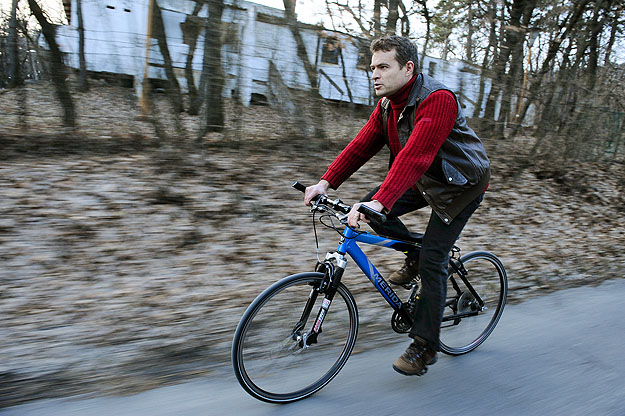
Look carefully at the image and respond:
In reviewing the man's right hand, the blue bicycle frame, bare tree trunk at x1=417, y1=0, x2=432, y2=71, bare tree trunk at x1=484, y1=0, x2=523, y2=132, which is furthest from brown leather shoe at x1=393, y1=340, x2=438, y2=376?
bare tree trunk at x1=484, y1=0, x2=523, y2=132

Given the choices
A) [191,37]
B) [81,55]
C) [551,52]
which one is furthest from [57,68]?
[551,52]

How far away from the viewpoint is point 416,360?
3295mm

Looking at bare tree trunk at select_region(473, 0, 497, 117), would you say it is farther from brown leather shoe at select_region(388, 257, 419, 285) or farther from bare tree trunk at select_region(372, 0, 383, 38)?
brown leather shoe at select_region(388, 257, 419, 285)

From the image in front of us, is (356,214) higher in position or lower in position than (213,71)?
lower

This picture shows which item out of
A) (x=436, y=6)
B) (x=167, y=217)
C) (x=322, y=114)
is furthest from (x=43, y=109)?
(x=436, y=6)

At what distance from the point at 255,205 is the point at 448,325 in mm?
3265

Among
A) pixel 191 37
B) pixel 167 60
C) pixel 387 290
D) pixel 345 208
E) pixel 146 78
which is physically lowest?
pixel 387 290

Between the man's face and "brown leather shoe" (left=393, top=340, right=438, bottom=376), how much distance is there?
1685 millimetres

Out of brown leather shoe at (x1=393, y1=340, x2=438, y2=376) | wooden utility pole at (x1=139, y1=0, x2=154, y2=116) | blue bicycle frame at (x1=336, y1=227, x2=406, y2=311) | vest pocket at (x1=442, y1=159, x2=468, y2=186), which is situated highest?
wooden utility pole at (x1=139, y1=0, x2=154, y2=116)

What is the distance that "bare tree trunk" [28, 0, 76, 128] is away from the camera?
5.88 meters

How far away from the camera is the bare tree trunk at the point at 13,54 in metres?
5.89

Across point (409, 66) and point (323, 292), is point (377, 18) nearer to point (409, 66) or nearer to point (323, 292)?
point (409, 66)

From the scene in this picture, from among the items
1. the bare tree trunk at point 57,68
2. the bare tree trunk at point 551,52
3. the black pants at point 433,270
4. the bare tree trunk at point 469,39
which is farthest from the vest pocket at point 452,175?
the bare tree trunk at point 551,52

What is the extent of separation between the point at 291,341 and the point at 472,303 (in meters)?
1.63
